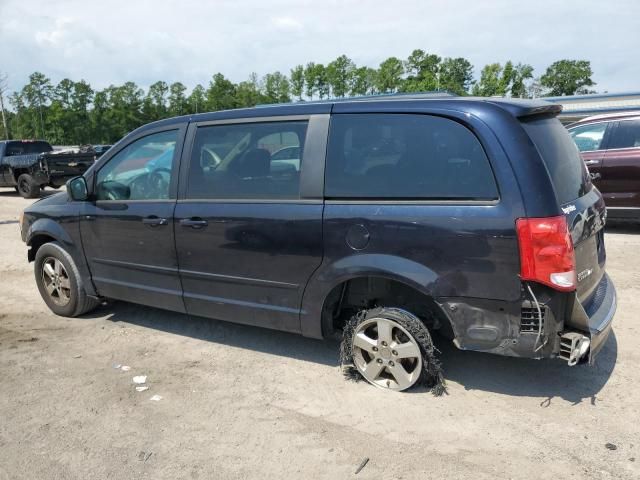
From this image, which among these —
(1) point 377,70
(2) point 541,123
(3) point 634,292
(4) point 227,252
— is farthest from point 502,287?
(1) point 377,70

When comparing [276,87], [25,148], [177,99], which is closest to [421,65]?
[276,87]

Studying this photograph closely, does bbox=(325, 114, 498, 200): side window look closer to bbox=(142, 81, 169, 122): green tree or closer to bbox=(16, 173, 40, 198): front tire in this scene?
bbox=(16, 173, 40, 198): front tire

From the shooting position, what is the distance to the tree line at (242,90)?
74375 millimetres

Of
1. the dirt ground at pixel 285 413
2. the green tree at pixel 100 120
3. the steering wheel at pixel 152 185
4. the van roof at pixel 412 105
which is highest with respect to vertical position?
the green tree at pixel 100 120

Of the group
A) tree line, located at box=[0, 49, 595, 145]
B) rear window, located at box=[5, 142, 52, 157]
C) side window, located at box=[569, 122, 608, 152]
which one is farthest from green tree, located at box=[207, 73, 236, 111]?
side window, located at box=[569, 122, 608, 152]

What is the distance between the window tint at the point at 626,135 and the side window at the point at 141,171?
21.9 ft

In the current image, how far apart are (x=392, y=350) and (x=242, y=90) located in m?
87.6

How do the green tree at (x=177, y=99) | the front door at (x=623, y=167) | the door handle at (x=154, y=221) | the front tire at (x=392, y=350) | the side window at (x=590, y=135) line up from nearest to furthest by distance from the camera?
the front tire at (x=392, y=350), the door handle at (x=154, y=221), the front door at (x=623, y=167), the side window at (x=590, y=135), the green tree at (x=177, y=99)

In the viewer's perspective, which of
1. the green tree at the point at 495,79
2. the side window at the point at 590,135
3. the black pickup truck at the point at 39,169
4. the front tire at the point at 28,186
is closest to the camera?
the side window at the point at 590,135

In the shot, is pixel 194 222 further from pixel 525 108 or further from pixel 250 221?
pixel 525 108

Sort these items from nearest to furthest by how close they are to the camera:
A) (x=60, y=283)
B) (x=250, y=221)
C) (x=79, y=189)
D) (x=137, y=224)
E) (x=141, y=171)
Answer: (x=250, y=221) < (x=137, y=224) < (x=141, y=171) < (x=79, y=189) < (x=60, y=283)

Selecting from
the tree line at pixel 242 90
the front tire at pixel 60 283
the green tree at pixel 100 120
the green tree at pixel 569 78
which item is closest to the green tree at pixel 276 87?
the tree line at pixel 242 90

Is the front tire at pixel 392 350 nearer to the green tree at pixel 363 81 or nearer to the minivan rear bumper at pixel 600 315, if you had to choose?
the minivan rear bumper at pixel 600 315

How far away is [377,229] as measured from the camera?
3.11m
